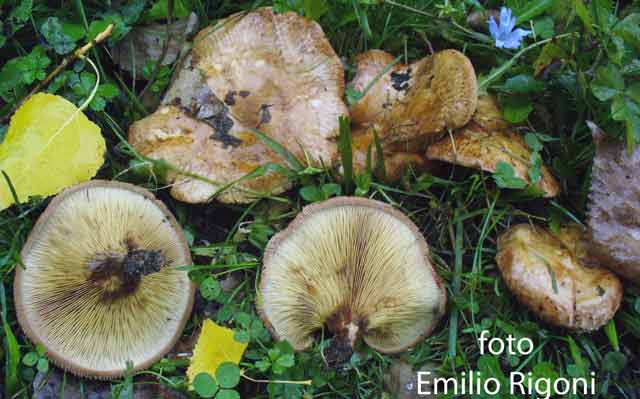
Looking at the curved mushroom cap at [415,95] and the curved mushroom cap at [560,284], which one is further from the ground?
the curved mushroom cap at [415,95]

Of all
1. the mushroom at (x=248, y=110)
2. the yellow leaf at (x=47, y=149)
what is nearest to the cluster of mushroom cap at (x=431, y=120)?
the mushroom at (x=248, y=110)

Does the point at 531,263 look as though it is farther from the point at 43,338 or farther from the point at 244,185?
the point at 43,338

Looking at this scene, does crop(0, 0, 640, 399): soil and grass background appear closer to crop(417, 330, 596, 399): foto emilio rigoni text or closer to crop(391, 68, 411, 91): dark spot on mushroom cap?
crop(417, 330, 596, 399): foto emilio rigoni text

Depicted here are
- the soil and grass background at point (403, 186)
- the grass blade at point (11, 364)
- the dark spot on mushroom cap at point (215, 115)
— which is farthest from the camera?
the dark spot on mushroom cap at point (215, 115)

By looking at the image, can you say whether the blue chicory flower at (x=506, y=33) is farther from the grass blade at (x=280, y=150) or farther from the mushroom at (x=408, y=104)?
the grass blade at (x=280, y=150)

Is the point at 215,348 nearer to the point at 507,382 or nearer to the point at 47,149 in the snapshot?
the point at 47,149

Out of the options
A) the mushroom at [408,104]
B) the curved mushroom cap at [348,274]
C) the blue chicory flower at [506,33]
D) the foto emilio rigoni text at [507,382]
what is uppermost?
the blue chicory flower at [506,33]

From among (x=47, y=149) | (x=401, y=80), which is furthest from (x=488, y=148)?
(x=47, y=149)

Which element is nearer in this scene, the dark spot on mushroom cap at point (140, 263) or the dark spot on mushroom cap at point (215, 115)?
the dark spot on mushroom cap at point (140, 263)
